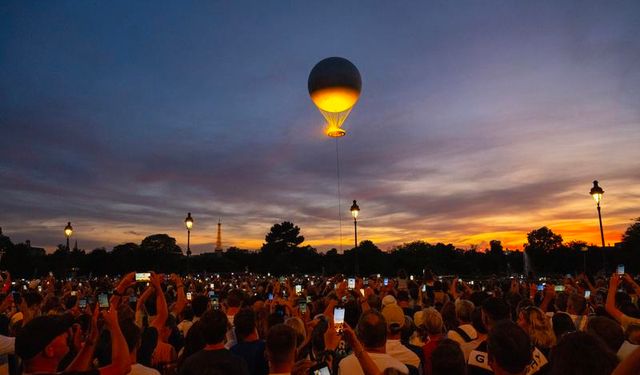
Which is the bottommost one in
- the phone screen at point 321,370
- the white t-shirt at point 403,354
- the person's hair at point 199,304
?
the white t-shirt at point 403,354

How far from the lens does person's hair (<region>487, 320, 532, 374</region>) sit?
12.0 feet

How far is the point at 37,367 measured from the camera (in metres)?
3.82

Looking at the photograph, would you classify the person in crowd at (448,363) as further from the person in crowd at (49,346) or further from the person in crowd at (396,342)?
the person in crowd at (49,346)

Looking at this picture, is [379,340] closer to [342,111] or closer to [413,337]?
[413,337]

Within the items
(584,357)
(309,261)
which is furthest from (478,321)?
(309,261)

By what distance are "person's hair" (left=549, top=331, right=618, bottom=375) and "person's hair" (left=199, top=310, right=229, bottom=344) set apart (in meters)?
3.18

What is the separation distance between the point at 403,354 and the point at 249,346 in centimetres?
193

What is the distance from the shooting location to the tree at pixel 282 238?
113625 mm

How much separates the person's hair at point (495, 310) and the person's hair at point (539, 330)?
1.00ft

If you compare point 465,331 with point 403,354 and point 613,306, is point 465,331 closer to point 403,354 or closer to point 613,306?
point 403,354

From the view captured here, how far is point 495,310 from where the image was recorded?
5984 millimetres

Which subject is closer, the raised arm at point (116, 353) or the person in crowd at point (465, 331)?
the raised arm at point (116, 353)

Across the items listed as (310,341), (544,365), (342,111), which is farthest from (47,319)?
(342,111)

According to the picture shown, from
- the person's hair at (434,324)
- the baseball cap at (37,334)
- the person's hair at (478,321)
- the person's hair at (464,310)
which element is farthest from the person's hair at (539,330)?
the baseball cap at (37,334)
